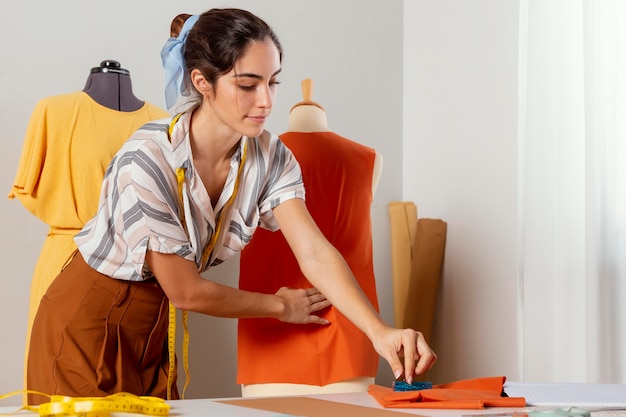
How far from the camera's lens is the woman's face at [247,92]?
2.03 metres

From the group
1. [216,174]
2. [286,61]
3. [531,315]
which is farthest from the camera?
[286,61]

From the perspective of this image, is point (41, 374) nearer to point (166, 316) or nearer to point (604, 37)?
point (166, 316)

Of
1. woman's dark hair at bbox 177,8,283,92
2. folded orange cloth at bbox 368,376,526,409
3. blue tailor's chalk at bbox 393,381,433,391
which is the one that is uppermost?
woman's dark hair at bbox 177,8,283,92

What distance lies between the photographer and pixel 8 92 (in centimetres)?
301

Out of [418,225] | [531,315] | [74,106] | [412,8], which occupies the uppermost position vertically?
[412,8]

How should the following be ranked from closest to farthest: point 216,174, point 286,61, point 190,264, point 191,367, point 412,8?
point 190,264 → point 216,174 → point 191,367 → point 286,61 → point 412,8

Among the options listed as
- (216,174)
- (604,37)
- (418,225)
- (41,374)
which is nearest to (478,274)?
(418,225)

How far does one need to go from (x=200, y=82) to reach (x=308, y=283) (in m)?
0.67

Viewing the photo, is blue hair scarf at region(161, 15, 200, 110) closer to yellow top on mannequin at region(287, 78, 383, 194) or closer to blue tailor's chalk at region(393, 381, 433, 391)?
yellow top on mannequin at region(287, 78, 383, 194)

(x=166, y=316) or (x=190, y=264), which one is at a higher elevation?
(x=190, y=264)

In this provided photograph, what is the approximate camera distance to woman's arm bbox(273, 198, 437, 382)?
1.69 m

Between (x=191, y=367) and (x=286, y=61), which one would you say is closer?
(x=191, y=367)

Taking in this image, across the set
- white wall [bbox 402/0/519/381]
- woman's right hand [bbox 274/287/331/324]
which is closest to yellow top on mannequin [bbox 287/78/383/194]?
woman's right hand [bbox 274/287/331/324]

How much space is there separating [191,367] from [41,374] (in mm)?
1327
